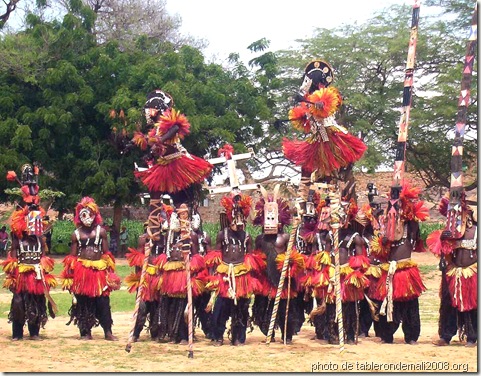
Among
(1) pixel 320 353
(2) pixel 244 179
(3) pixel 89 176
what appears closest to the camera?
(1) pixel 320 353

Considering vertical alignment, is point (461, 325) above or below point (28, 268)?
below

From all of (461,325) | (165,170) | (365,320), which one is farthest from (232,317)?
(461,325)

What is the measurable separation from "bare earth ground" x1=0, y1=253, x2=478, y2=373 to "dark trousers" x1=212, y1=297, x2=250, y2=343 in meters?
0.19

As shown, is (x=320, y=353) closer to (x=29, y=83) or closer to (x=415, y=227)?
(x=415, y=227)

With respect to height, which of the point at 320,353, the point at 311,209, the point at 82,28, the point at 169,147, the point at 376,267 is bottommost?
the point at 320,353

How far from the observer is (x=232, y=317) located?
1150cm


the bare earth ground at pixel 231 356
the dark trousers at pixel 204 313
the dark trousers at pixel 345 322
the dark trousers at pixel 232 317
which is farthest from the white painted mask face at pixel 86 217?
the dark trousers at pixel 345 322

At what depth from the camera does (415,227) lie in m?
11.5

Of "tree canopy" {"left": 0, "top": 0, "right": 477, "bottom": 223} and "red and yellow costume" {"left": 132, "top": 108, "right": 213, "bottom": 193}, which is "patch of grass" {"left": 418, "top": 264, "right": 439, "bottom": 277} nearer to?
"tree canopy" {"left": 0, "top": 0, "right": 477, "bottom": 223}

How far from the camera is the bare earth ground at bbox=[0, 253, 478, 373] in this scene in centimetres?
955

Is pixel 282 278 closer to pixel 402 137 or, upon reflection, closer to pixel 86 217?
pixel 402 137

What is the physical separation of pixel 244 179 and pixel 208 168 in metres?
19.2

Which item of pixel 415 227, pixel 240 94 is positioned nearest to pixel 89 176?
pixel 240 94

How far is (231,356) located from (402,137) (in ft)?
11.2
